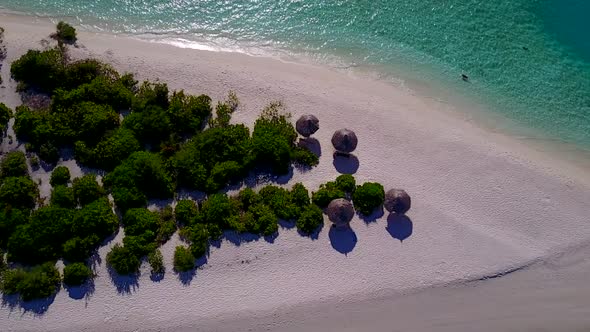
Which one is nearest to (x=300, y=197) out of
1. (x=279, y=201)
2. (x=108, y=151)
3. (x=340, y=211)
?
(x=279, y=201)

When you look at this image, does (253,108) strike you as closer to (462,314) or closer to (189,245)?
(189,245)

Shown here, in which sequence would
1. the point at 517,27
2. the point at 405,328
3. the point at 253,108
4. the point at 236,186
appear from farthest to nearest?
the point at 517,27 → the point at 253,108 → the point at 236,186 → the point at 405,328

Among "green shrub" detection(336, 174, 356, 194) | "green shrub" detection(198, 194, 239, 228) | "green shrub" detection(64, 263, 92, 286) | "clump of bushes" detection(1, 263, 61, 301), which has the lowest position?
"clump of bushes" detection(1, 263, 61, 301)

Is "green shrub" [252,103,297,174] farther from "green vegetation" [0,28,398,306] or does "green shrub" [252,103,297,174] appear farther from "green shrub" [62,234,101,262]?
"green shrub" [62,234,101,262]

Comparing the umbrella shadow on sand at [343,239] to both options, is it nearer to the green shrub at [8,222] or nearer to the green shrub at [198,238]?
the green shrub at [198,238]

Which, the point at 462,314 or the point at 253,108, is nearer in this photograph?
the point at 462,314

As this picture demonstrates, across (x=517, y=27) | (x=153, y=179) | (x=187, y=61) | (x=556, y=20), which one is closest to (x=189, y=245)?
(x=153, y=179)

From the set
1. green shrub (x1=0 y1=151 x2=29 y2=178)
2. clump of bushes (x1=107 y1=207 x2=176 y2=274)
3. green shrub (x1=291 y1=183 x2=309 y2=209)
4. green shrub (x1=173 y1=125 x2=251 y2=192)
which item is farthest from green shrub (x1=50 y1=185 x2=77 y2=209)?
green shrub (x1=291 y1=183 x2=309 y2=209)
